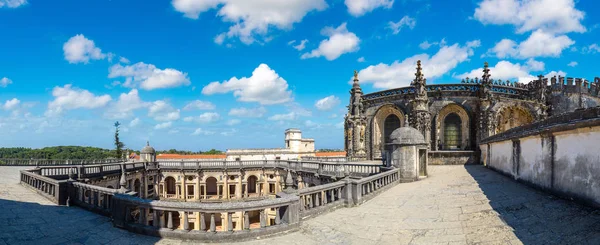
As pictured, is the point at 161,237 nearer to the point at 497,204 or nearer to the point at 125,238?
the point at 125,238

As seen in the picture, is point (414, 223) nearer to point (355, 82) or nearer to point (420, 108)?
point (420, 108)

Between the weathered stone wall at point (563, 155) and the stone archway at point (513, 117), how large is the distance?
14.9 m

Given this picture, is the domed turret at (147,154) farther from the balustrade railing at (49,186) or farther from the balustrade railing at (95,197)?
the balustrade railing at (95,197)

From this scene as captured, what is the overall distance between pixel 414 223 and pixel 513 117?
1007 inches

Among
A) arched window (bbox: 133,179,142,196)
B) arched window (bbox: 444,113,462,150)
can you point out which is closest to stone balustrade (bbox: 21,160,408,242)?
arched window (bbox: 444,113,462,150)

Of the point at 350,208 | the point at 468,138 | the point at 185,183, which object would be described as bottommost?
the point at 185,183

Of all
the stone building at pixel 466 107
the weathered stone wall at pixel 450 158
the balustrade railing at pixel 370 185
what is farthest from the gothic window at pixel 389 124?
the balustrade railing at pixel 370 185

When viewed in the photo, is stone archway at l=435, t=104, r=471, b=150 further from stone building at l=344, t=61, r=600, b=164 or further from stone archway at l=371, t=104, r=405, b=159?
stone archway at l=371, t=104, r=405, b=159

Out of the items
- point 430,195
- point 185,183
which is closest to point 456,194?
point 430,195

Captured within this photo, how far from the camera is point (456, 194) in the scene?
10.3 metres

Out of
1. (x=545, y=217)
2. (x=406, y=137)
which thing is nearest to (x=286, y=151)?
(x=406, y=137)

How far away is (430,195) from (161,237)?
339 inches

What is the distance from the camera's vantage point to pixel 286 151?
169 feet

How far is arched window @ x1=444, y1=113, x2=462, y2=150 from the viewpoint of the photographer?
27.3 m
